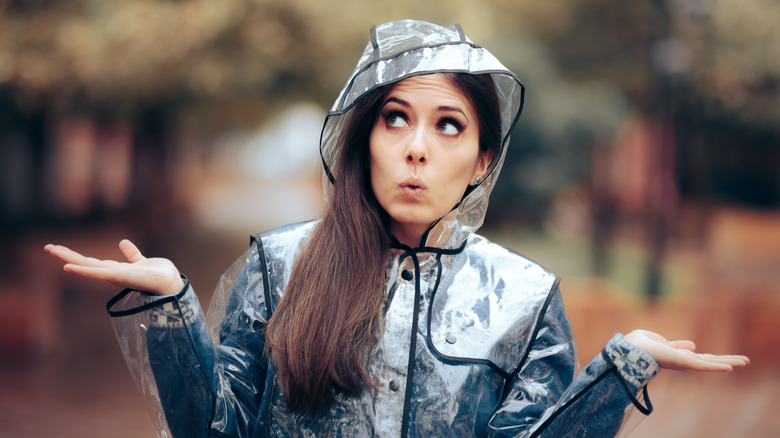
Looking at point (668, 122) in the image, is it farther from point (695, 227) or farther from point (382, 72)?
point (695, 227)

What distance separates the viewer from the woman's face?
1.96m

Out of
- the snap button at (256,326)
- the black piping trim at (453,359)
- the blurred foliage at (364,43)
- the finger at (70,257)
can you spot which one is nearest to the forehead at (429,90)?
the black piping trim at (453,359)

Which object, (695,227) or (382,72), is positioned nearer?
(382,72)

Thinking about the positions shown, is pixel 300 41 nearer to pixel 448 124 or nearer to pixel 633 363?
pixel 448 124

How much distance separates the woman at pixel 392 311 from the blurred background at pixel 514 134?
4.35m

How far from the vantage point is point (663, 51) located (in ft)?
27.3

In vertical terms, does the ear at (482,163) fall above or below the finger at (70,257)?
above

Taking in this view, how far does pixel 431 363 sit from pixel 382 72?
722 mm

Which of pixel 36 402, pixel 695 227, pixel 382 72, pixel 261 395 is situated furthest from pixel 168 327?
pixel 695 227

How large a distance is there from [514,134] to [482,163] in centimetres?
684

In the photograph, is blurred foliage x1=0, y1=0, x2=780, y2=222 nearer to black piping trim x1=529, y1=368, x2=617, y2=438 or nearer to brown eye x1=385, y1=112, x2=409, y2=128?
brown eye x1=385, y1=112, x2=409, y2=128

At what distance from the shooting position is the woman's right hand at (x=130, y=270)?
170 cm

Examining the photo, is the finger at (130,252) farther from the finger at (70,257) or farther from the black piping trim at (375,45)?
the black piping trim at (375,45)

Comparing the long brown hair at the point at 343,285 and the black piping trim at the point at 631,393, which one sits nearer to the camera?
the black piping trim at the point at 631,393
